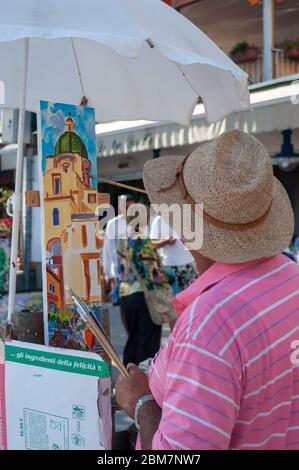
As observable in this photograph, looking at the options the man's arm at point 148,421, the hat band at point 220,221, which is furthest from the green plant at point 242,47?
the man's arm at point 148,421

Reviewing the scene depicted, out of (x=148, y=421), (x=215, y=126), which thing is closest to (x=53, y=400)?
(x=148, y=421)

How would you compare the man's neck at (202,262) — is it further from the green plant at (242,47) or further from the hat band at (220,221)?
the green plant at (242,47)

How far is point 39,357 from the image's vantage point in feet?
6.88

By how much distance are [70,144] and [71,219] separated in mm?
329

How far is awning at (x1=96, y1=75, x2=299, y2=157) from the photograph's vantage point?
804 centimetres

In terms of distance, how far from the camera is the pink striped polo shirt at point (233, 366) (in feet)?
4.36

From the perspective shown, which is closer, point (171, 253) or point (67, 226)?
point (67, 226)

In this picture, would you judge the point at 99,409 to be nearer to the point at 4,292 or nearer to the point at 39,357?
the point at 39,357

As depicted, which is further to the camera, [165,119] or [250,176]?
[165,119]

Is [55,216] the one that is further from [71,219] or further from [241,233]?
[241,233]

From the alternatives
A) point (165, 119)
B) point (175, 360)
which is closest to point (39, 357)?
point (175, 360)

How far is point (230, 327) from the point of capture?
4.50 feet
